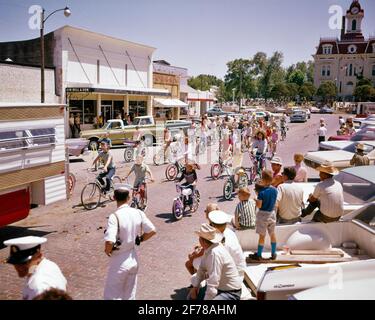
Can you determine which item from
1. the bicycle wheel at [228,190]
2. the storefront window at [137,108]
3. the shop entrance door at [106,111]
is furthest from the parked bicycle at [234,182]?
the storefront window at [137,108]

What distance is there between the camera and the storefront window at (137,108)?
36.4 m

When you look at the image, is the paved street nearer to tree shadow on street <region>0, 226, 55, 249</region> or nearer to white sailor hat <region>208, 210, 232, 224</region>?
tree shadow on street <region>0, 226, 55, 249</region>

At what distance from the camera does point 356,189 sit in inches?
349

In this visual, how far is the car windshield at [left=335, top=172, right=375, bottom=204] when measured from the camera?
8296mm

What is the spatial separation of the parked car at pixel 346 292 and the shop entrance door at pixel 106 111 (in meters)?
30.0

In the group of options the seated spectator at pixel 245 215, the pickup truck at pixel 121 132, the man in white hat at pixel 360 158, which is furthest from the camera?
the pickup truck at pixel 121 132

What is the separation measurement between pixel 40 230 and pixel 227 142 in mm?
8546

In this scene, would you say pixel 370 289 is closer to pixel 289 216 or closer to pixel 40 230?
pixel 289 216

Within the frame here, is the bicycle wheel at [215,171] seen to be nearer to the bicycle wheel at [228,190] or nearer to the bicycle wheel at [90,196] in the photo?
the bicycle wheel at [228,190]

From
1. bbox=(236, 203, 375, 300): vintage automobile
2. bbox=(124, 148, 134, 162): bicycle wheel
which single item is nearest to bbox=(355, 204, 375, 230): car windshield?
bbox=(236, 203, 375, 300): vintage automobile

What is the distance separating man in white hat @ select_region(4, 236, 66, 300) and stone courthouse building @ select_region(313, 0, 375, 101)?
83577 mm

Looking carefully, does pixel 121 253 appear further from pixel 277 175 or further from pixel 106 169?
pixel 106 169

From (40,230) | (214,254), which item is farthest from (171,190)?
(214,254)
